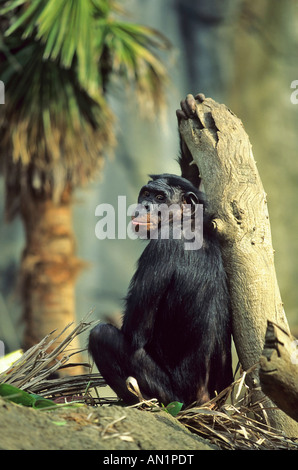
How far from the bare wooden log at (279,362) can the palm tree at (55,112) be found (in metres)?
5.85

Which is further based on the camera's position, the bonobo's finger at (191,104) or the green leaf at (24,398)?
the bonobo's finger at (191,104)

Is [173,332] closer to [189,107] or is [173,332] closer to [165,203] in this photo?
[165,203]

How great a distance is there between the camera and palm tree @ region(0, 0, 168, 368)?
28.0ft

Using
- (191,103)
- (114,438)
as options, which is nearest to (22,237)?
(191,103)

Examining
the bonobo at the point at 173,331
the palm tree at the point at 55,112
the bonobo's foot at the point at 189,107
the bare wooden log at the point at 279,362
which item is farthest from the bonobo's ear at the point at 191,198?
the palm tree at the point at 55,112

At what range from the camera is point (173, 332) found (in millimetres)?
4406

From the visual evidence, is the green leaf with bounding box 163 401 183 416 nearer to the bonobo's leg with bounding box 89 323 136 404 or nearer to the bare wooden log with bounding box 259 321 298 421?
the bonobo's leg with bounding box 89 323 136 404

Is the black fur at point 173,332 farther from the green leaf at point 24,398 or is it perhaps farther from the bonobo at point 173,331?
the green leaf at point 24,398

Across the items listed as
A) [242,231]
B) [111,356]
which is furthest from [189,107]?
[111,356]

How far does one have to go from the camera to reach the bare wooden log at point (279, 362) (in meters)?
3.06

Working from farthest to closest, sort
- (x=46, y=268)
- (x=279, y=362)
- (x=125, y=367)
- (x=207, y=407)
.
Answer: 1. (x=46, y=268)
2. (x=125, y=367)
3. (x=207, y=407)
4. (x=279, y=362)

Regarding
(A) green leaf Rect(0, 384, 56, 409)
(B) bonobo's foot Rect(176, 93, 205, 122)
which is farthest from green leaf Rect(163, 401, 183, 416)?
(B) bonobo's foot Rect(176, 93, 205, 122)

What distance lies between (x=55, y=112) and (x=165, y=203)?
468 centimetres
